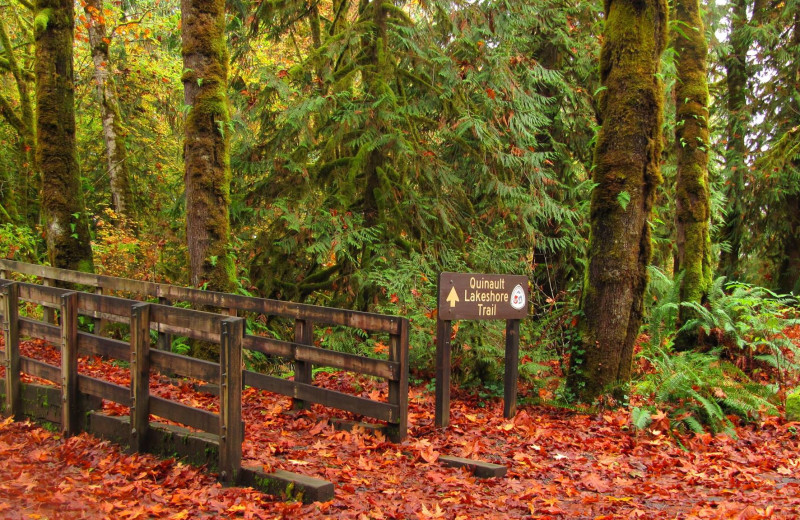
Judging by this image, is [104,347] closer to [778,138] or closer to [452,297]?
[452,297]

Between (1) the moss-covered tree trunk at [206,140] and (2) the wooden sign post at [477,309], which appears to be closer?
(2) the wooden sign post at [477,309]

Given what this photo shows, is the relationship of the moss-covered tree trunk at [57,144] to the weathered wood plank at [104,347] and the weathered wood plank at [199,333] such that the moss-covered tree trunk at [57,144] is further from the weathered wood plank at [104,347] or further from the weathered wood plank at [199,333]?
the weathered wood plank at [199,333]

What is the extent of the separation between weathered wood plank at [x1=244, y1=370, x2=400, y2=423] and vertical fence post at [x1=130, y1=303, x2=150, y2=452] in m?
1.77

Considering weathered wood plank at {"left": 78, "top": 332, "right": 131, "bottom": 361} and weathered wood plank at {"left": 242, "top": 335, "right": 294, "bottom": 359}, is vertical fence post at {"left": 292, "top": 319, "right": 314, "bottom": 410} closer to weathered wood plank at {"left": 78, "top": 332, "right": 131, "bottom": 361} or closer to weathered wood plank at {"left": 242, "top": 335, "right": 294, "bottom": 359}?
weathered wood plank at {"left": 242, "top": 335, "right": 294, "bottom": 359}

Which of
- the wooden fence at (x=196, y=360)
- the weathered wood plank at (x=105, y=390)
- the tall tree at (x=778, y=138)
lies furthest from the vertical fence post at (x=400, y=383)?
the tall tree at (x=778, y=138)

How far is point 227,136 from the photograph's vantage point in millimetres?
9148

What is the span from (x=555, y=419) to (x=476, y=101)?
6369 millimetres

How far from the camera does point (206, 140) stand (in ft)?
29.5

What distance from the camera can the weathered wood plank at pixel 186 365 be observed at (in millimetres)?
5184

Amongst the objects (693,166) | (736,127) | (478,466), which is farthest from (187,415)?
(736,127)

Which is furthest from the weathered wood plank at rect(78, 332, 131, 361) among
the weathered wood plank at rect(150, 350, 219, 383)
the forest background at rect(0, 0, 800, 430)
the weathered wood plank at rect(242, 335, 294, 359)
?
the forest background at rect(0, 0, 800, 430)

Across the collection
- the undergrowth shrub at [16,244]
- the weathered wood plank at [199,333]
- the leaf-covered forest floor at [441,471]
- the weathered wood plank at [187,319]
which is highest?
the undergrowth shrub at [16,244]

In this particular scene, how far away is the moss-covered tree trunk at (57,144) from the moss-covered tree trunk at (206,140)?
3.05 meters

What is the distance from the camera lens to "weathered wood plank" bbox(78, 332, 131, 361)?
230 inches
